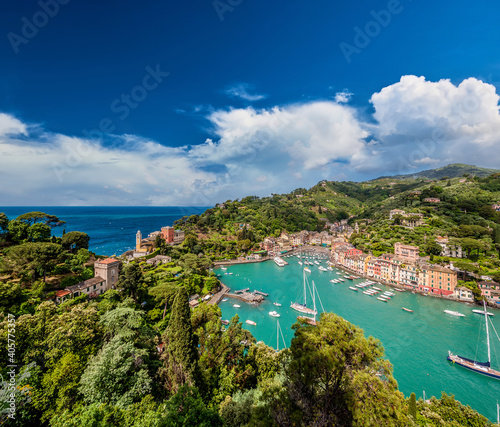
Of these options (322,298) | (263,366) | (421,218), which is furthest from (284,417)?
(421,218)

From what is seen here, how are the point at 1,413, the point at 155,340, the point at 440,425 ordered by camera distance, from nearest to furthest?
1. the point at 1,413
2. the point at 440,425
3. the point at 155,340

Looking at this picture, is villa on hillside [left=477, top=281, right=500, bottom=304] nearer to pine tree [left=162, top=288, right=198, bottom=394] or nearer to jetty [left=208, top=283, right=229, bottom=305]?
jetty [left=208, top=283, right=229, bottom=305]

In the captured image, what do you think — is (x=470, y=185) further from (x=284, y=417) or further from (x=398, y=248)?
(x=284, y=417)

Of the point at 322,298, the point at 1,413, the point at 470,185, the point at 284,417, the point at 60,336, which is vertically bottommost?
the point at 322,298

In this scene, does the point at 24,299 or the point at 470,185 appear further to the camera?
the point at 470,185

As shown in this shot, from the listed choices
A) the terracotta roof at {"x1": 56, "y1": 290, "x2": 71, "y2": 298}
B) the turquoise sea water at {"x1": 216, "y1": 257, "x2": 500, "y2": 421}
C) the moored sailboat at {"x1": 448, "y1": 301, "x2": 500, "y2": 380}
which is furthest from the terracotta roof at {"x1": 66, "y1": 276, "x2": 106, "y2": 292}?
the moored sailboat at {"x1": 448, "y1": 301, "x2": 500, "y2": 380}

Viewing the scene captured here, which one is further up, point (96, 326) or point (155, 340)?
point (96, 326)

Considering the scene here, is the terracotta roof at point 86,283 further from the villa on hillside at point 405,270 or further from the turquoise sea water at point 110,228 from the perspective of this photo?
the villa on hillside at point 405,270
